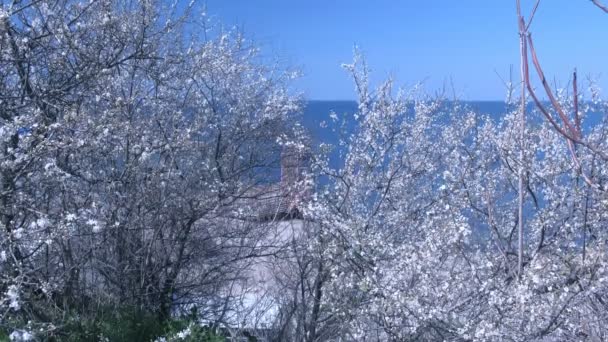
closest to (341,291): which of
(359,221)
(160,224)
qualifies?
(359,221)

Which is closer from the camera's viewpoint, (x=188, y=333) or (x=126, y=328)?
(x=188, y=333)

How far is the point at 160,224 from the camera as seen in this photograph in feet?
20.1

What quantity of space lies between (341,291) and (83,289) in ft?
6.98

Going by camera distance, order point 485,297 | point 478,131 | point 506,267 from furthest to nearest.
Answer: point 478,131
point 506,267
point 485,297

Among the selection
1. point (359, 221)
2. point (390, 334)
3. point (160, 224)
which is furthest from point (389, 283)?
point (160, 224)

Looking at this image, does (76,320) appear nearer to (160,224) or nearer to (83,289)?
(83,289)

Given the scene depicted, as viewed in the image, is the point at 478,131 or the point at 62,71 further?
the point at 478,131

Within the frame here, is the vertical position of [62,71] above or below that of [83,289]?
above

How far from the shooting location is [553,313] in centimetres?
405

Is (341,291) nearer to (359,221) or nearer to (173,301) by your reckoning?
(359,221)

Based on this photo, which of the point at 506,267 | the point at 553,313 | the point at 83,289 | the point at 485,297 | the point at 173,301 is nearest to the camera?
the point at 553,313

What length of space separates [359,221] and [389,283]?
47.1 inches

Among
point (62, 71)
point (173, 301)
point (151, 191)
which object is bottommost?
point (173, 301)

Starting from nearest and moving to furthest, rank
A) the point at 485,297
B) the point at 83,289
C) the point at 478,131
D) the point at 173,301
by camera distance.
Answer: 1. the point at 485,297
2. the point at 83,289
3. the point at 173,301
4. the point at 478,131
